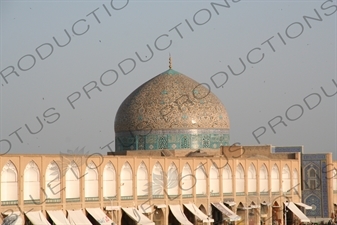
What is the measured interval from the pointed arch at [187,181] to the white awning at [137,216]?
3283 mm

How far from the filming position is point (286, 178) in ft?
137

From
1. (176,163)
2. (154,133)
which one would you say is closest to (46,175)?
(176,163)

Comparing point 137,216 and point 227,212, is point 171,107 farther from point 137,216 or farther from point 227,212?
point 137,216

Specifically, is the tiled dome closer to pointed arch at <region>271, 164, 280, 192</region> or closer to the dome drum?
the dome drum

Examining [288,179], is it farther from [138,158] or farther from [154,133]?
[138,158]

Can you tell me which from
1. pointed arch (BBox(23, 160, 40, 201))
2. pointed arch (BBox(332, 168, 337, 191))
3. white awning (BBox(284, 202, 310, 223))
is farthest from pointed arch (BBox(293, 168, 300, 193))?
pointed arch (BBox(23, 160, 40, 201))

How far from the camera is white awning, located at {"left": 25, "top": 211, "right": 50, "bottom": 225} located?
27.7m

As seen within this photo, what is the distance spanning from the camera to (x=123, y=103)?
43.3m

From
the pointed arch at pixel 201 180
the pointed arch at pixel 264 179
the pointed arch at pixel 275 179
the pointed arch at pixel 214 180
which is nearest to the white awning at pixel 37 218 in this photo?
the pointed arch at pixel 201 180

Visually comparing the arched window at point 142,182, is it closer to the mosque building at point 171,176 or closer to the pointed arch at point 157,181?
the mosque building at point 171,176

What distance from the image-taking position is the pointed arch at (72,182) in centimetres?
2983

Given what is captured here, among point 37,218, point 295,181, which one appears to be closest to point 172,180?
point 37,218

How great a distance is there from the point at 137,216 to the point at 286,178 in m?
11.5

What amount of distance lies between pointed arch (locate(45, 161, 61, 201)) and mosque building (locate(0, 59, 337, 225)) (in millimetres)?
29
